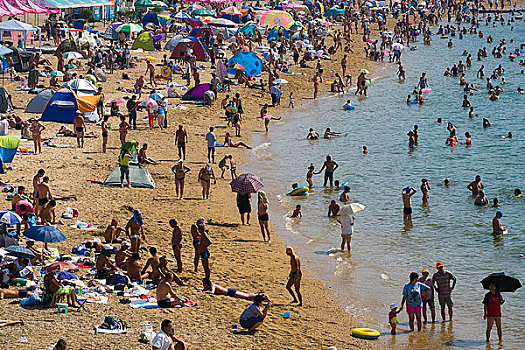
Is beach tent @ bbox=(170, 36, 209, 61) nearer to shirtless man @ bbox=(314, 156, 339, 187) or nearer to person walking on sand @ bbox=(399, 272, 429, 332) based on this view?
shirtless man @ bbox=(314, 156, 339, 187)

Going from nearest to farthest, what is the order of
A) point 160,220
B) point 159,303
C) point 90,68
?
point 159,303
point 160,220
point 90,68

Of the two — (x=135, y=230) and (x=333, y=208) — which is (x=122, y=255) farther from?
(x=333, y=208)

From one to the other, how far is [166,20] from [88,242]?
3642 centimetres

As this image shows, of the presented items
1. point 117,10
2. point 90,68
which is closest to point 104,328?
point 90,68

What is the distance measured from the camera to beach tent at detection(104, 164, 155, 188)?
20.2 m

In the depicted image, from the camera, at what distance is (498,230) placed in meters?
18.8

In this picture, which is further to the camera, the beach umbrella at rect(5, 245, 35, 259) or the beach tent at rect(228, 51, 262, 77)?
the beach tent at rect(228, 51, 262, 77)

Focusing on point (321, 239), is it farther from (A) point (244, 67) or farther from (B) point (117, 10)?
(B) point (117, 10)

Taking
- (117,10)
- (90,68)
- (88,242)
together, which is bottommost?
(88,242)

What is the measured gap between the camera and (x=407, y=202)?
1967cm

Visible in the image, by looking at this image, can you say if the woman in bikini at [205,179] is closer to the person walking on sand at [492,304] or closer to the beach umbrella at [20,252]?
the beach umbrella at [20,252]

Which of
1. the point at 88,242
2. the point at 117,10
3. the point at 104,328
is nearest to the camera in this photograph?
the point at 104,328

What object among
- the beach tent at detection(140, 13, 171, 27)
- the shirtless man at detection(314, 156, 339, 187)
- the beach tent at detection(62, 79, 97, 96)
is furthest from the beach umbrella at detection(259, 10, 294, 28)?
the shirtless man at detection(314, 156, 339, 187)

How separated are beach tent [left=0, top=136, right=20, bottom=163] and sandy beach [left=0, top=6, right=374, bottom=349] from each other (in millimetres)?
490
